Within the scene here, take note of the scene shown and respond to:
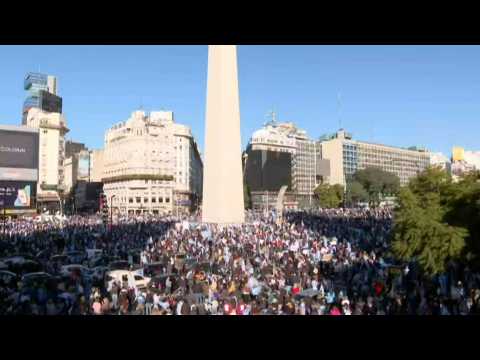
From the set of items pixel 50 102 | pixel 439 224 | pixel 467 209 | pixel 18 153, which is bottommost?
pixel 439 224

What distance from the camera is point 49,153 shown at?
9344 cm

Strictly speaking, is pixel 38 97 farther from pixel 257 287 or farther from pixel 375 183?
pixel 257 287

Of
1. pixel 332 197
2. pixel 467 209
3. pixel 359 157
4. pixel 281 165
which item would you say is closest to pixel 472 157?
pixel 359 157

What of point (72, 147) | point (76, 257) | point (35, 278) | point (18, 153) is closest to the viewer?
point (35, 278)

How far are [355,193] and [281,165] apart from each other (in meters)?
18.2

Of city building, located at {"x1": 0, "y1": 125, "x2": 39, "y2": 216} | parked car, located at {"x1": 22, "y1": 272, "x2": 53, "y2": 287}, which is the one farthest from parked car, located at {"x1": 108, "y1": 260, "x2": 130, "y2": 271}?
city building, located at {"x1": 0, "y1": 125, "x2": 39, "y2": 216}

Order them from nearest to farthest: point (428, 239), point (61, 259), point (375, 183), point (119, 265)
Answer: point (428, 239) → point (119, 265) → point (61, 259) → point (375, 183)

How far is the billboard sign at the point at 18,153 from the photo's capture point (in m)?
55.1

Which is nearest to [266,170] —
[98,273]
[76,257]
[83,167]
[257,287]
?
[83,167]

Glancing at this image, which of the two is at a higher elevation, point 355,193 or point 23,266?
point 355,193

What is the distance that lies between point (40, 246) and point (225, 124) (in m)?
16.3

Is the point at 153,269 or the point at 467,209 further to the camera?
the point at 153,269
